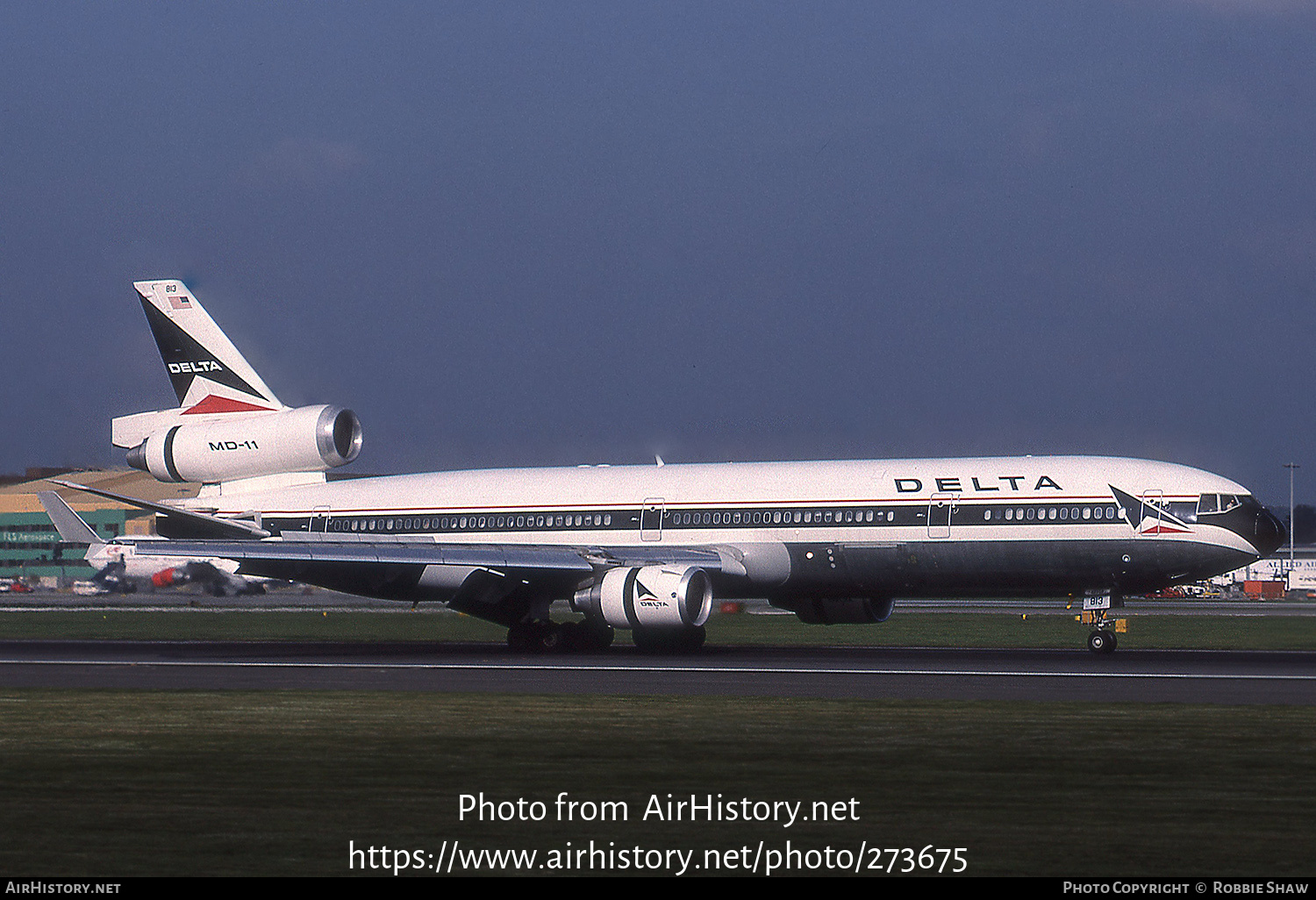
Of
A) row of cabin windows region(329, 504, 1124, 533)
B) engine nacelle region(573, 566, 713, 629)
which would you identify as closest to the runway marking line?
engine nacelle region(573, 566, 713, 629)

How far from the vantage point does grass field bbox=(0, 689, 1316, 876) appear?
39.8 feet

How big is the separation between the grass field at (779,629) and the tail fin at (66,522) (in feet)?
33.0

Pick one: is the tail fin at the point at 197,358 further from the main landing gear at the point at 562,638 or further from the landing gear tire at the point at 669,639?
the landing gear tire at the point at 669,639

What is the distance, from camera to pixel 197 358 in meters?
43.8

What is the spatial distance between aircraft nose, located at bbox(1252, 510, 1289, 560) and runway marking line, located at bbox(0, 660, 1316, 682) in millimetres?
6847

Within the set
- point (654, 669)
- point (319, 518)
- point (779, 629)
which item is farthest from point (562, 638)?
point (779, 629)

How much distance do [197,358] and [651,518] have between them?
13538 mm

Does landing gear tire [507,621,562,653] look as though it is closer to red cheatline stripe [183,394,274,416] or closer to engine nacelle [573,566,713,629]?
engine nacelle [573,566,713,629]

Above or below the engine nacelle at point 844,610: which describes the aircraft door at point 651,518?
above

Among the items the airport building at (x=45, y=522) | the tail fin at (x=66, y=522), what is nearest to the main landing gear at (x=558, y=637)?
the tail fin at (x=66, y=522)

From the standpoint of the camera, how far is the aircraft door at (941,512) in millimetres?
37188

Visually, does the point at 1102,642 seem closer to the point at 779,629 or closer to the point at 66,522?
the point at 779,629
